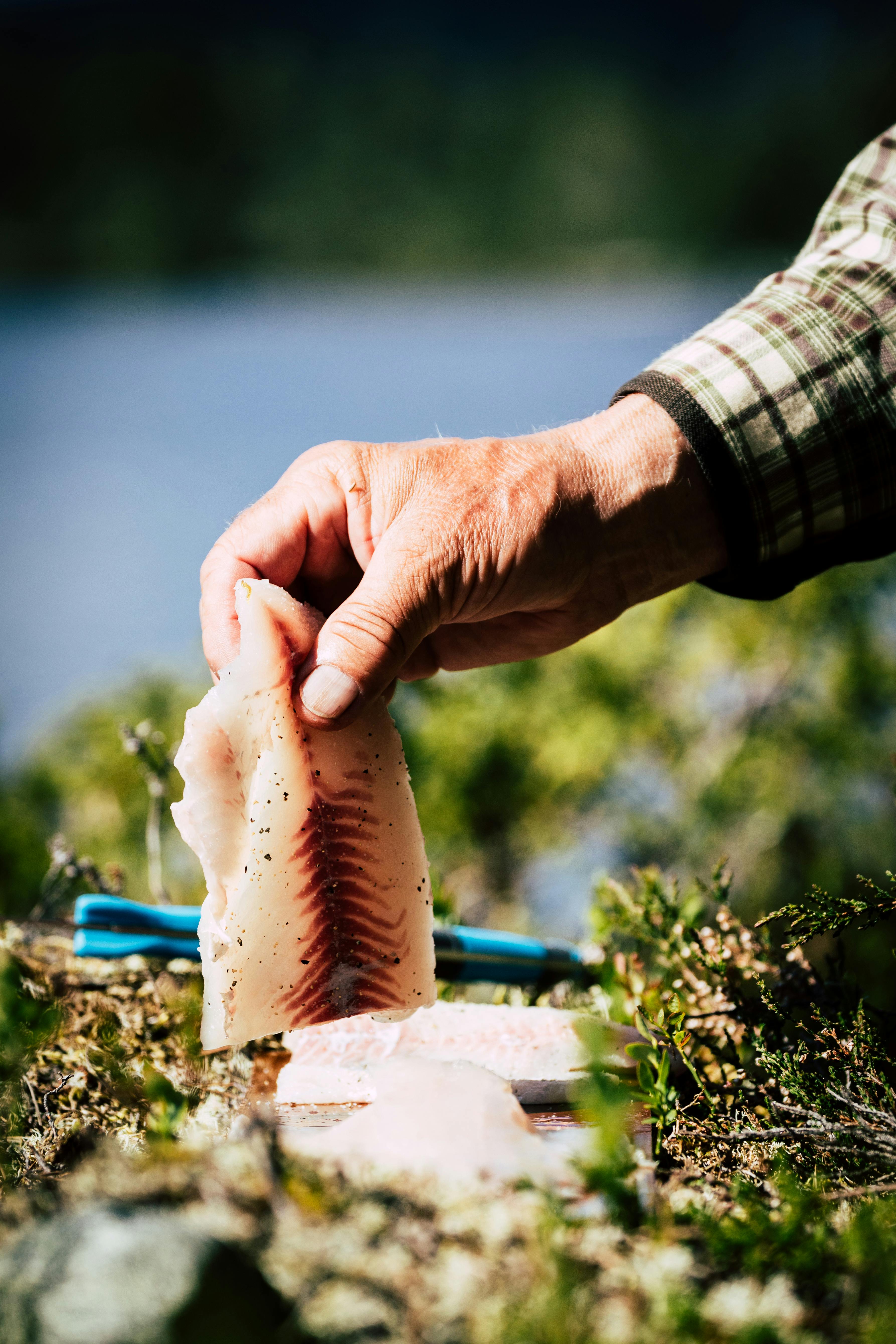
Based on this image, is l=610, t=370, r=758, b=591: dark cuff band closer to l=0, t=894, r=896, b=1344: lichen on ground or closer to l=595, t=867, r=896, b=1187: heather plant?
l=595, t=867, r=896, b=1187: heather plant

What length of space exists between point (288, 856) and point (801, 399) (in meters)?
1.38

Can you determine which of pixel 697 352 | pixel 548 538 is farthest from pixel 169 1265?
pixel 697 352

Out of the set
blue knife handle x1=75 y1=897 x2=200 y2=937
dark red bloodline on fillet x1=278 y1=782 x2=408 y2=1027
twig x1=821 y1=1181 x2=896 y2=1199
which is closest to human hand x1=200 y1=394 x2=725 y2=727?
dark red bloodline on fillet x1=278 y1=782 x2=408 y2=1027

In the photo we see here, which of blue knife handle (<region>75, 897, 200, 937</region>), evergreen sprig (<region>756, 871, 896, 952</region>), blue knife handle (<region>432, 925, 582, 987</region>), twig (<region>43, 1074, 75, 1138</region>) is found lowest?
twig (<region>43, 1074, 75, 1138</region>)

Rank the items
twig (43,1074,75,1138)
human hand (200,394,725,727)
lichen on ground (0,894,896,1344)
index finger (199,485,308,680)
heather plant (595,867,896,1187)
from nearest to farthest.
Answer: lichen on ground (0,894,896,1344) → heather plant (595,867,896,1187) → twig (43,1074,75,1138) → human hand (200,394,725,727) → index finger (199,485,308,680)

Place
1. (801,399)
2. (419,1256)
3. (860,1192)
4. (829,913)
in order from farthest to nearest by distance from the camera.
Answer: (801,399) < (829,913) < (860,1192) < (419,1256)

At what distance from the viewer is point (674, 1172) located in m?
1.20

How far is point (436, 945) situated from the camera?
1922mm

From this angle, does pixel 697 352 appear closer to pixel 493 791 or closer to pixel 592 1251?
pixel 592 1251

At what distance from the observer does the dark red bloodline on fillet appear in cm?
153

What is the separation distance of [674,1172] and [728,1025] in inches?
19.3

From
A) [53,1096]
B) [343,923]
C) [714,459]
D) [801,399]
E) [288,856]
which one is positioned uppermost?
[801,399]

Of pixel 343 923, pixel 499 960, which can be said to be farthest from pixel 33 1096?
pixel 499 960

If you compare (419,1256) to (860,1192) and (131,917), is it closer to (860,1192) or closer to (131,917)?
(860,1192)
